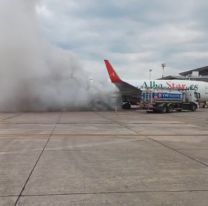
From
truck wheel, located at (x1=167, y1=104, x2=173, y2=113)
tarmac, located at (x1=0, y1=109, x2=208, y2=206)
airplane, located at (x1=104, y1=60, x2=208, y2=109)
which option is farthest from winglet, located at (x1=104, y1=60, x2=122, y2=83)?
tarmac, located at (x1=0, y1=109, x2=208, y2=206)

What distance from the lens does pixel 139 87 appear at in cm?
3912

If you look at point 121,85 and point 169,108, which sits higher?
point 121,85

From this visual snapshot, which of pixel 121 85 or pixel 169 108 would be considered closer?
pixel 169 108

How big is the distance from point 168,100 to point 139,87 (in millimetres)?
4513

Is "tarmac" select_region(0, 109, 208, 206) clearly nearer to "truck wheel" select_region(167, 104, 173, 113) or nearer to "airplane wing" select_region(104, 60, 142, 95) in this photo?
"truck wheel" select_region(167, 104, 173, 113)

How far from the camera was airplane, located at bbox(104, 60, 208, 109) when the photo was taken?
121ft

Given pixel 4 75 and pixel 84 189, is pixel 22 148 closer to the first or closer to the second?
pixel 84 189

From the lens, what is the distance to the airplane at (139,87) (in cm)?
3684

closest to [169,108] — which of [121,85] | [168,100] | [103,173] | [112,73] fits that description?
[168,100]

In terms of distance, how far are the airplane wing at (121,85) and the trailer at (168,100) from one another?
5.14 feet

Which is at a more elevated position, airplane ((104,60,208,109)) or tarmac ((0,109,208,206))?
airplane ((104,60,208,109))

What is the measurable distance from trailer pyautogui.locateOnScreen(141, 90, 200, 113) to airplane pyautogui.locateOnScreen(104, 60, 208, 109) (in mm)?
1920

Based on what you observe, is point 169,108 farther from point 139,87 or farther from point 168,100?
point 139,87

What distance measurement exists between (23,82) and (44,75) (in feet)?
6.48
